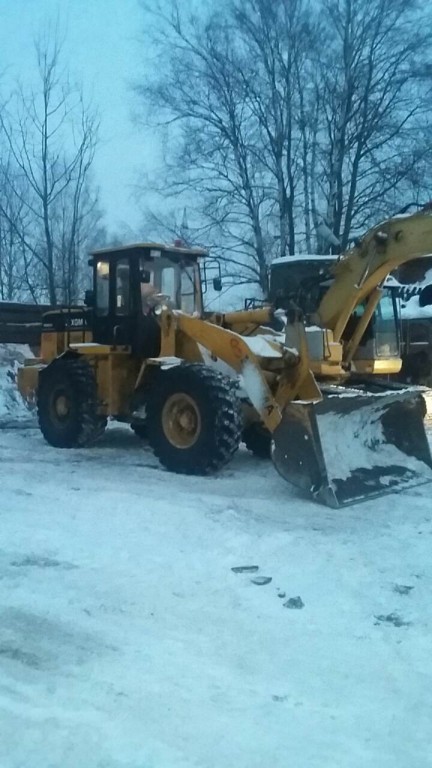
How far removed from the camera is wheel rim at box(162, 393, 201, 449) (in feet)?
30.4

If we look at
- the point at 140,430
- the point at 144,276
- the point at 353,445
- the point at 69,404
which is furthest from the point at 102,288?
the point at 353,445

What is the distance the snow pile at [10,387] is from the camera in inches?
582

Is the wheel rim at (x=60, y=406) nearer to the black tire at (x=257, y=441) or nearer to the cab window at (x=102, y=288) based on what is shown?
the cab window at (x=102, y=288)

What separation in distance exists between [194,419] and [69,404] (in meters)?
2.50

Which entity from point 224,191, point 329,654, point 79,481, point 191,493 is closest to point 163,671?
point 329,654

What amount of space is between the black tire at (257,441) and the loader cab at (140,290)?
1601 millimetres

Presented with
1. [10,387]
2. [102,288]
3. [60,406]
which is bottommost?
[60,406]

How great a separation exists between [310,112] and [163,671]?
20.1m

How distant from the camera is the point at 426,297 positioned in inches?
712

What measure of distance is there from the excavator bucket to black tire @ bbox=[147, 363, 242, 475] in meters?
0.94

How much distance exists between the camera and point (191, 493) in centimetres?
808

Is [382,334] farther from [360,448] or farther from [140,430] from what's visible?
[140,430]

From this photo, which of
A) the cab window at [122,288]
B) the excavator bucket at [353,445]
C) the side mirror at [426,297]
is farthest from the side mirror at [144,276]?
the side mirror at [426,297]

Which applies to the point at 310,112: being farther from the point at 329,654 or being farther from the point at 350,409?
the point at 329,654
